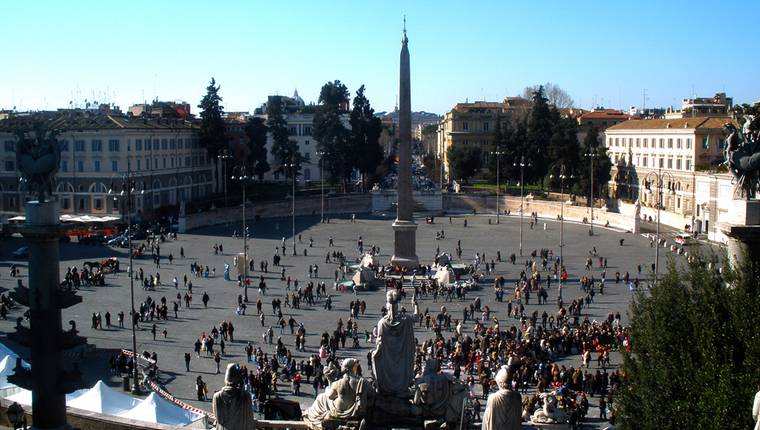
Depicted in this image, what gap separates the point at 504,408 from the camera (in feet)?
26.3

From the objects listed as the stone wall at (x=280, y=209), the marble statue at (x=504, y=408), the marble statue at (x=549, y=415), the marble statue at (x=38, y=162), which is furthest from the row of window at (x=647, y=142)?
the marble statue at (x=504, y=408)

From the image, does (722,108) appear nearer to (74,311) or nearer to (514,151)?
(514,151)

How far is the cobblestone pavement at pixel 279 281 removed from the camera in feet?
78.4

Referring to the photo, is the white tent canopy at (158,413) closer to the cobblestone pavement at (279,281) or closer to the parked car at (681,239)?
the cobblestone pavement at (279,281)

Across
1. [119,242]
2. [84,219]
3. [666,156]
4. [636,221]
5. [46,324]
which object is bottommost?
[119,242]

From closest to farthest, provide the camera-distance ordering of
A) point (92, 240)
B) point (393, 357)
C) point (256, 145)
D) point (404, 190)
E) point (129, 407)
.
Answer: point (393, 357) < point (129, 407) < point (404, 190) < point (92, 240) < point (256, 145)

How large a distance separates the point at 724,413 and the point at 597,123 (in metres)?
83.5

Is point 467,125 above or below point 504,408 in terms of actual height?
above

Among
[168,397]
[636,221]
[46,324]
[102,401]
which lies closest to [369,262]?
[168,397]

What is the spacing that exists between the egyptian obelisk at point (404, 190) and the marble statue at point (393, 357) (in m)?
28.0

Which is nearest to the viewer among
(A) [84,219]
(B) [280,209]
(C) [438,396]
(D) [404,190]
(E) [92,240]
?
(C) [438,396]

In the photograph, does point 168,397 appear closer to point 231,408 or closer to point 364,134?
point 231,408

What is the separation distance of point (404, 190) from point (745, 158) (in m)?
27.6

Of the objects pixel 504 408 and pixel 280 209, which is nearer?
pixel 504 408
